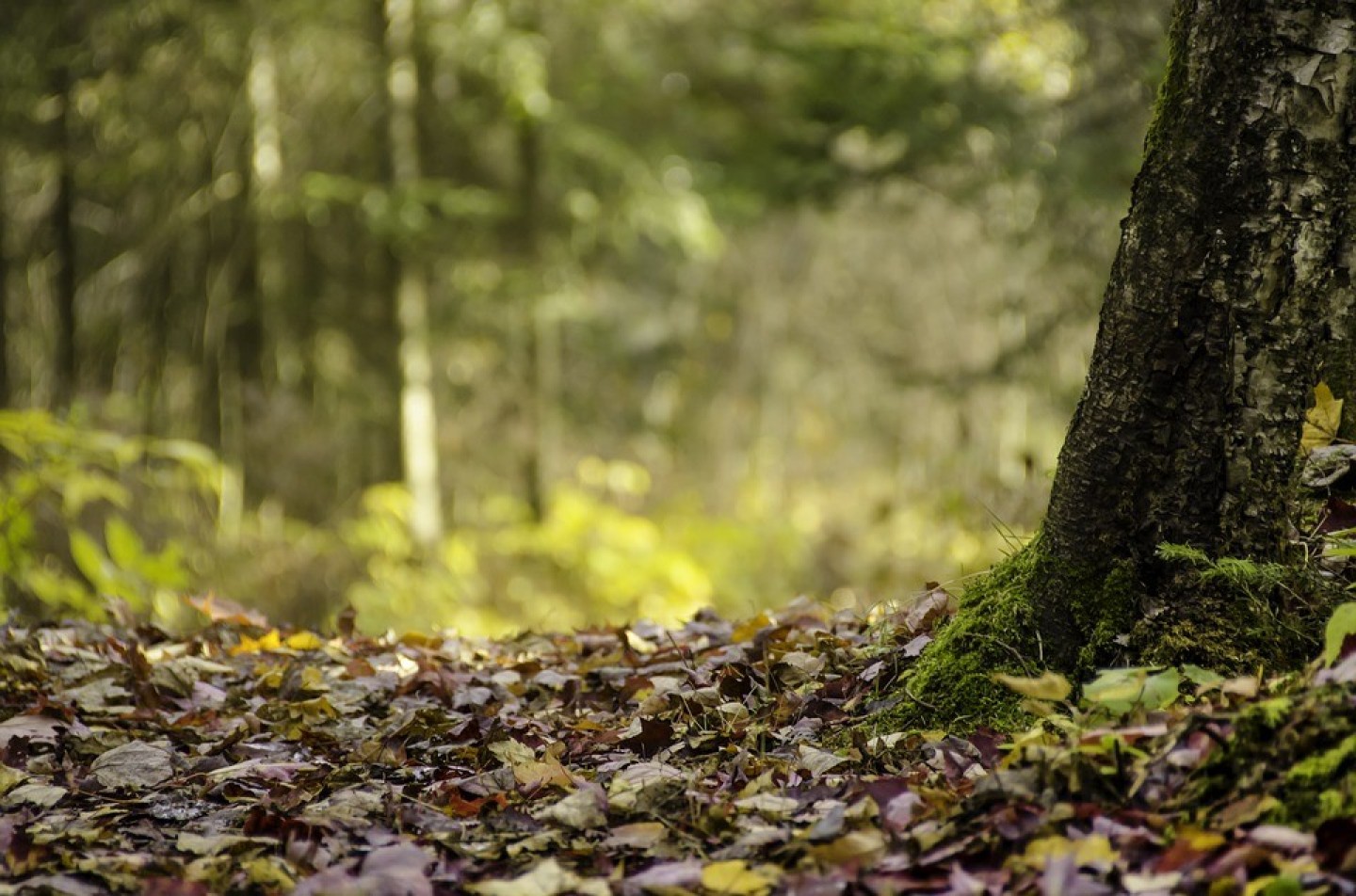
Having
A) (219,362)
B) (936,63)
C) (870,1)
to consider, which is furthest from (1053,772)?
(219,362)

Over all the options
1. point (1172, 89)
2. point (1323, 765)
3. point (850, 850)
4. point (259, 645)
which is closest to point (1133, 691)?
point (1323, 765)

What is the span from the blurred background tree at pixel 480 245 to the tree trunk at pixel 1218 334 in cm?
584

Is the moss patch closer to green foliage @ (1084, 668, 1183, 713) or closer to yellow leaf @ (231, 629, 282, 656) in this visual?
green foliage @ (1084, 668, 1183, 713)

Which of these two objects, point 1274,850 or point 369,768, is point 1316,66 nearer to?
point 1274,850

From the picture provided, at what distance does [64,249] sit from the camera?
41.9 feet

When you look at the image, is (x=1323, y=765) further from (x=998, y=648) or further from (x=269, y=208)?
(x=269, y=208)

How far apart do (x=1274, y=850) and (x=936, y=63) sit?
963 cm

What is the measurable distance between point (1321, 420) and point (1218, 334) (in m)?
0.30

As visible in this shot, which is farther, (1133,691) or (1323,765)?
(1133,691)

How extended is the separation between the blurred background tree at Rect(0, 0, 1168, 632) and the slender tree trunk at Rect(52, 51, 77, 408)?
0.16 ft

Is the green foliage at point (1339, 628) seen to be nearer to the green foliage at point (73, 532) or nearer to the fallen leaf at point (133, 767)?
the fallen leaf at point (133, 767)

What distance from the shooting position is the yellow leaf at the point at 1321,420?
2477 mm

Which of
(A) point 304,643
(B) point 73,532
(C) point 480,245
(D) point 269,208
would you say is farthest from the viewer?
(C) point 480,245

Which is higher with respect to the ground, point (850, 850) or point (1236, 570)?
point (1236, 570)
